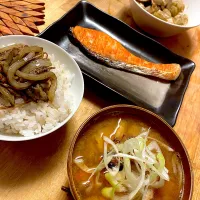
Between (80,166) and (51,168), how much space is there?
0.22m

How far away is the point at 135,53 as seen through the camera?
6.68ft

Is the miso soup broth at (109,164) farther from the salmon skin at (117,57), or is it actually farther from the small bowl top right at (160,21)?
the small bowl top right at (160,21)

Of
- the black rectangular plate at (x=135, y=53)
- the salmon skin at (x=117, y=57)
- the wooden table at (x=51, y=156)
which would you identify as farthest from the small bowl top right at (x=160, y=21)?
the wooden table at (x=51, y=156)

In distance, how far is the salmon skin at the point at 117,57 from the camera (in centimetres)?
187

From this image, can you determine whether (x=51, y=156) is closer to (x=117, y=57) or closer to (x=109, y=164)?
(x=109, y=164)

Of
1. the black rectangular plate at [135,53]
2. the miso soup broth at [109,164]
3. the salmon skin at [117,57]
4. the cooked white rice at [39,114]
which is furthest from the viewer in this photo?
the salmon skin at [117,57]

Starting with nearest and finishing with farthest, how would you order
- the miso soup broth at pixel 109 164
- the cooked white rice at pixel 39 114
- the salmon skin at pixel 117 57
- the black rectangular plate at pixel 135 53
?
the miso soup broth at pixel 109 164 → the cooked white rice at pixel 39 114 → the black rectangular plate at pixel 135 53 → the salmon skin at pixel 117 57

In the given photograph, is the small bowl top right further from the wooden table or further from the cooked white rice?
the cooked white rice

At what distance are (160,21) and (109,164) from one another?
3.52ft

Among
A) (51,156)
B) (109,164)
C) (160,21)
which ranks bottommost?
(51,156)

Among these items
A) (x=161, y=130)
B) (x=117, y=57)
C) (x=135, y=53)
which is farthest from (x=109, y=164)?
(x=135, y=53)

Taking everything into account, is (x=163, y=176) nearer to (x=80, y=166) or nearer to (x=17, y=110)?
(x=80, y=166)

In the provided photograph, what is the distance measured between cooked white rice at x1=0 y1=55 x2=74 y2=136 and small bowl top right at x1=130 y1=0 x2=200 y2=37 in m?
0.76

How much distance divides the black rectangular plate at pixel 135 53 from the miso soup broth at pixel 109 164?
11.2 inches
